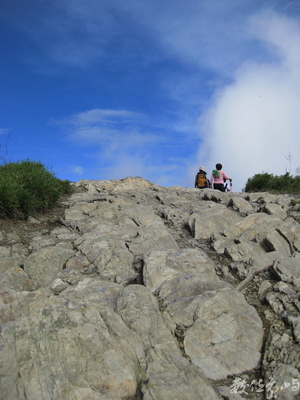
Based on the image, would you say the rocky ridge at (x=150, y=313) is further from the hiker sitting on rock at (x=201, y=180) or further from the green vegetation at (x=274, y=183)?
the hiker sitting on rock at (x=201, y=180)

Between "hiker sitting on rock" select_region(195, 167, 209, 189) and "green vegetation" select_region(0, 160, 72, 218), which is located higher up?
"hiker sitting on rock" select_region(195, 167, 209, 189)

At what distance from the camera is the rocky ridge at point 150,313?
13.8 feet

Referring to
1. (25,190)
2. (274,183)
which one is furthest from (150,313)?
(274,183)

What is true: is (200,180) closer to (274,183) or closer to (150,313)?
(274,183)

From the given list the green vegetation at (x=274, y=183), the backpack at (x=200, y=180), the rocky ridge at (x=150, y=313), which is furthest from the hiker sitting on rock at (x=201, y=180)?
the rocky ridge at (x=150, y=313)

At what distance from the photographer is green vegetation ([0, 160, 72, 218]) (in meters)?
10.2

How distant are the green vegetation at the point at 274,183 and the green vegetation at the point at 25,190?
1128 cm

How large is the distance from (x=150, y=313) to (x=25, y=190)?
22.6 feet

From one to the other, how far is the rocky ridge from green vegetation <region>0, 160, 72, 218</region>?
3.55 feet

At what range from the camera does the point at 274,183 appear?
19375 millimetres

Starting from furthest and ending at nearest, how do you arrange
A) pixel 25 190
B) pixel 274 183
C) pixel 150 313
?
pixel 274 183, pixel 25 190, pixel 150 313

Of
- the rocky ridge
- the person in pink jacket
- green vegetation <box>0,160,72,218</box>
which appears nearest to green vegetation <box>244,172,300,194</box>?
the person in pink jacket

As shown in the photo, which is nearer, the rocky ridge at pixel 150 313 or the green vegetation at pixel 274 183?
the rocky ridge at pixel 150 313

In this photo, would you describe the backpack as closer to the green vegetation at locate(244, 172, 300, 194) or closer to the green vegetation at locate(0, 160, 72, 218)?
the green vegetation at locate(244, 172, 300, 194)
